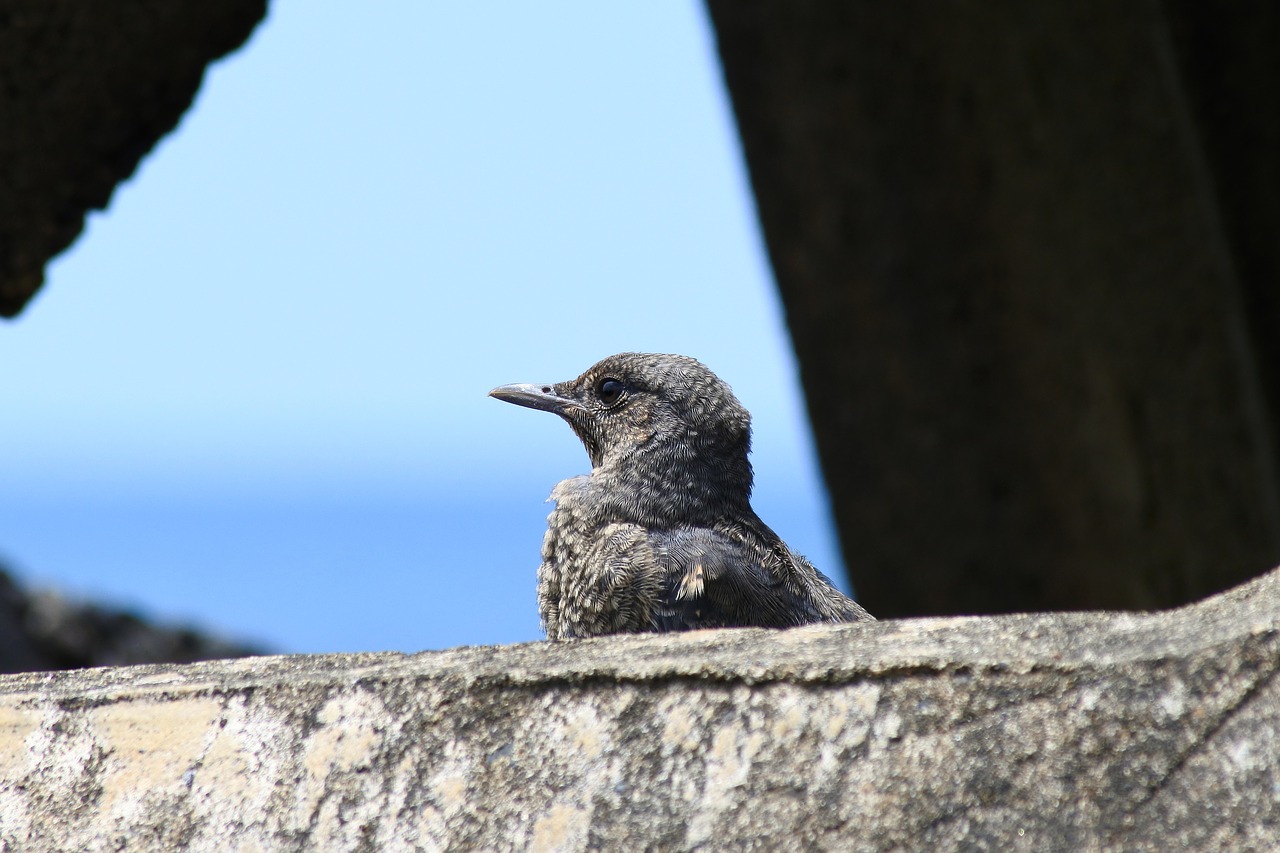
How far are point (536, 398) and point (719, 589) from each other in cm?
94

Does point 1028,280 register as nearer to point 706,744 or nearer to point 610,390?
point 610,390

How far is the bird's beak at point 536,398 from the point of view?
3443 mm

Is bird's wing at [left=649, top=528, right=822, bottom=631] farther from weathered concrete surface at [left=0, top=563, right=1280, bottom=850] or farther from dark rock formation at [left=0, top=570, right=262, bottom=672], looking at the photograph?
dark rock formation at [left=0, top=570, right=262, bottom=672]

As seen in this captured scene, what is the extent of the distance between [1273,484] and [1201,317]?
79cm

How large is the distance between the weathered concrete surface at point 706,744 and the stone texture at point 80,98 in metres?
1.64

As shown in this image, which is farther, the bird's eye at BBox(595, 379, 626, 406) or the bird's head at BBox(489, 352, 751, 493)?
the bird's eye at BBox(595, 379, 626, 406)

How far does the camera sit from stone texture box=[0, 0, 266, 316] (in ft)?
10.1

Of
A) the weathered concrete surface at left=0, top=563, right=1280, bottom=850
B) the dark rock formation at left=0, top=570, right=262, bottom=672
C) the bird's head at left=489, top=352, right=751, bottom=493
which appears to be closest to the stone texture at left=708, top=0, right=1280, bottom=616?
the bird's head at left=489, top=352, right=751, bottom=493

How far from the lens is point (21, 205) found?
328 cm

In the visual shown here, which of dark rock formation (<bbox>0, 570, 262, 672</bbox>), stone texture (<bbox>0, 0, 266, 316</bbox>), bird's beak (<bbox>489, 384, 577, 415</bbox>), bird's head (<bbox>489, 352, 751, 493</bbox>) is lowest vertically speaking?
bird's head (<bbox>489, 352, 751, 493</bbox>)

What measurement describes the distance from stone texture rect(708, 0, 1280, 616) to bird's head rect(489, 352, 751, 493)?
9.56ft

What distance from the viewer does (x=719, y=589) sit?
2.74 m

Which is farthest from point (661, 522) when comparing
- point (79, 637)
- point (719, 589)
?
point (79, 637)

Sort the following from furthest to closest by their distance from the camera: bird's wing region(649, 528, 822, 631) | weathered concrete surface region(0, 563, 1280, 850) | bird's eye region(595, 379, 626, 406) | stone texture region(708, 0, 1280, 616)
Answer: stone texture region(708, 0, 1280, 616) → bird's eye region(595, 379, 626, 406) → bird's wing region(649, 528, 822, 631) → weathered concrete surface region(0, 563, 1280, 850)
